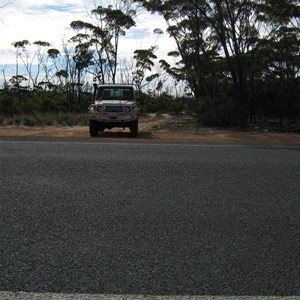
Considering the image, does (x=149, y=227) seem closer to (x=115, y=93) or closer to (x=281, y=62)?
(x=115, y=93)

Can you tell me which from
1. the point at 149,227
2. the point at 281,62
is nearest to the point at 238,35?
the point at 281,62

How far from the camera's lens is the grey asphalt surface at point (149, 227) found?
3.93m

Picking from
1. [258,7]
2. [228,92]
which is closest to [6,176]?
[258,7]

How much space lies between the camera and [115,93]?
61.1ft

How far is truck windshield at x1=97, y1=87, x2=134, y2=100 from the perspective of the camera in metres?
18.5

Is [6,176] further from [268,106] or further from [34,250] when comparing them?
[268,106]

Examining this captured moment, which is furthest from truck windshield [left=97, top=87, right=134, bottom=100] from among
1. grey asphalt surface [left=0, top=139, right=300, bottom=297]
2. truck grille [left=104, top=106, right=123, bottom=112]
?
grey asphalt surface [left=0, top=139, right=300, bottom=297]

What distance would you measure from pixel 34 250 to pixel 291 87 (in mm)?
26769

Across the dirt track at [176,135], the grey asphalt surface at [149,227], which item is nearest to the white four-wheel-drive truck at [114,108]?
the dirt track at [176,135]

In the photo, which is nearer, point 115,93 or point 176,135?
point 115,93

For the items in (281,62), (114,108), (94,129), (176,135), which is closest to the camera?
(114,108)

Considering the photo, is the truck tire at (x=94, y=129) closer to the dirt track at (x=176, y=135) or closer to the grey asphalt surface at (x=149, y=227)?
the dirt track at (x=176, y=135)

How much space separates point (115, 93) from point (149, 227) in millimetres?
13736

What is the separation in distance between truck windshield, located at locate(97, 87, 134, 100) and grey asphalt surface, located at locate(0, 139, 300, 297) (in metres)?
9.22
